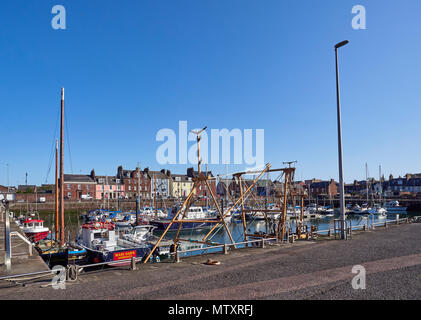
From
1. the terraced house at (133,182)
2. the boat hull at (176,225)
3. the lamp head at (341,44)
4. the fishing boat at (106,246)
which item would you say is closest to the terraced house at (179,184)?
the terraced house at (133,182)

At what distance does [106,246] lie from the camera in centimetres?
2600

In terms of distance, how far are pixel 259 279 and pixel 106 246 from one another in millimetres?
18332

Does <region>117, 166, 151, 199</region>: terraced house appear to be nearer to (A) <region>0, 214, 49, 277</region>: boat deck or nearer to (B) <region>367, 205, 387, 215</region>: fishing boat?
(B) <region>367, 205, 387, 215</region>: fishing boat

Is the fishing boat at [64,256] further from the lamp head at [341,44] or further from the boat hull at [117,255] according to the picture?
the lamp head at [341,44]

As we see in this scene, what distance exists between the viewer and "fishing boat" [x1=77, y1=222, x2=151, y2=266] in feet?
76.8

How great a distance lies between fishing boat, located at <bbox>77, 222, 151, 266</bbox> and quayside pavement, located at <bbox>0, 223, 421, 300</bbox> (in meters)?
9.65

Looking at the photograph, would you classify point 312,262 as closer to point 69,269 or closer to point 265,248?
point 265,248

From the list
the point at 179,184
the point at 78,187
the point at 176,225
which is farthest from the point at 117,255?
the point at 179,184

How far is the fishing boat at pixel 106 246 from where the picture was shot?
76.8 feet

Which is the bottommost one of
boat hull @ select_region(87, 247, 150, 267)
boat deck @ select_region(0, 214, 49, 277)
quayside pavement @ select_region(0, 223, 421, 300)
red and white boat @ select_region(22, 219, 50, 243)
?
red and white boat @ select_region(22, 219, 50, 243)

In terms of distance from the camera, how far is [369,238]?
70.3ft

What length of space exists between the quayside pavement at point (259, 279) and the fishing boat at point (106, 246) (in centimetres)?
965
